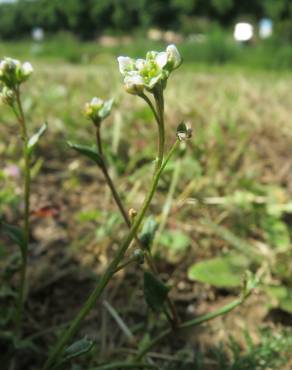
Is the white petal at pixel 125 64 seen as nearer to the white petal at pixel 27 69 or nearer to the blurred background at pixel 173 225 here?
the white petal at pixel 27 69

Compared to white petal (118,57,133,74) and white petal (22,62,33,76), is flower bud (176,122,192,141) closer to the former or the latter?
white petal (118,57,133,74)

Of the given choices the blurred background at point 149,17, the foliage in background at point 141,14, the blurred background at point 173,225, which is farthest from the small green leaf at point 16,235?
the foliage in background at point 141,14

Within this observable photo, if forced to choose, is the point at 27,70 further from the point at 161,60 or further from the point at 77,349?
the point at 77,349

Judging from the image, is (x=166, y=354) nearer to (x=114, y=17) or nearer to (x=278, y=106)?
(x=278, y=106)

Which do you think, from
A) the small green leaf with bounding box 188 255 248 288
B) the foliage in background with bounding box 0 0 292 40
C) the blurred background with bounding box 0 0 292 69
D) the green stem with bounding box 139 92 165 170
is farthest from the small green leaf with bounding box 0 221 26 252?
the foliage in background with bounding box 0 0 292 40

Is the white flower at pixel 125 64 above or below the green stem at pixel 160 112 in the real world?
above

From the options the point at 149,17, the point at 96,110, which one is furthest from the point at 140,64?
the point at 149,17

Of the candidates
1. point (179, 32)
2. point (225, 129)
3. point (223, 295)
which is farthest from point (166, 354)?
point (179, 32)

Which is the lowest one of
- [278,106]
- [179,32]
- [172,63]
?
[179,32]
